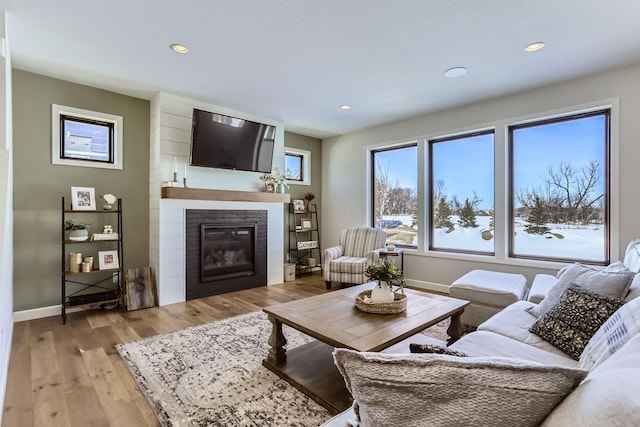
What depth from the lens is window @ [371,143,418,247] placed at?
487 centimetres

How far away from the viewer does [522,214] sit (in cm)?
383

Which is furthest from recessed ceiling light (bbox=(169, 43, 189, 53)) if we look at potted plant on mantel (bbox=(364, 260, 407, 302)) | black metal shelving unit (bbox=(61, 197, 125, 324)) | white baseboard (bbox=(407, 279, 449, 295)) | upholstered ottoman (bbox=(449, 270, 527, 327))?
white baseboard (bbox=(407, 279, 449, 295))

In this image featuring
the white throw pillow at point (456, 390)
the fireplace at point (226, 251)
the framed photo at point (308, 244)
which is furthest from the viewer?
the framed photo at point (308, 244)

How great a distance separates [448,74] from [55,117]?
14.0 feet

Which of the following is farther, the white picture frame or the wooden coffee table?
the white picture frame

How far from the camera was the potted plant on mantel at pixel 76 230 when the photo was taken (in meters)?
3.35

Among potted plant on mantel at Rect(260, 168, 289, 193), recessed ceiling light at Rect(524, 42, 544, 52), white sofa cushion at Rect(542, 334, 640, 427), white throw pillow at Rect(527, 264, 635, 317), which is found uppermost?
recessed ceiling light at Rect(524, 42, 544, 52)

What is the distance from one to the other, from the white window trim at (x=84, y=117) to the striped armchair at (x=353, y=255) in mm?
3031

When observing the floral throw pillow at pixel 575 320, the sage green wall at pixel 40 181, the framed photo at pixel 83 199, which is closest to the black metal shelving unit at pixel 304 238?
the sage green wall at pixel 40 181

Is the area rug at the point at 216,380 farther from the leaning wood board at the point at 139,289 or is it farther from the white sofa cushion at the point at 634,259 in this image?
the white sofa cushion at the point at 634,259

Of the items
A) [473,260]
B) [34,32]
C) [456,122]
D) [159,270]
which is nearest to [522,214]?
[473,260]

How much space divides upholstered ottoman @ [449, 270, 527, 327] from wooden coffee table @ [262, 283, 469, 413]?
0.50 meters

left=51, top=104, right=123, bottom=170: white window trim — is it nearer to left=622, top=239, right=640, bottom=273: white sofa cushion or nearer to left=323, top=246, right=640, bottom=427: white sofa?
left=323, top=246, right=640, bottom=427: white sofa

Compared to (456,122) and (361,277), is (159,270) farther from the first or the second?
(456,122)
